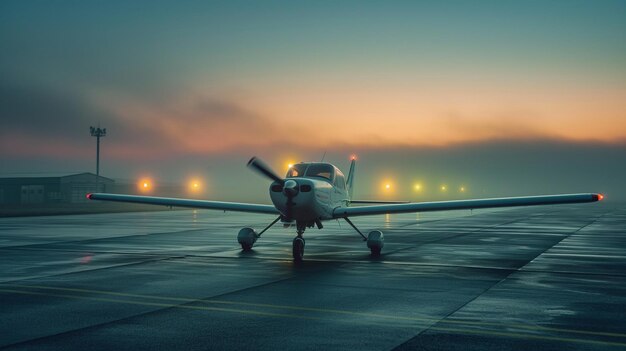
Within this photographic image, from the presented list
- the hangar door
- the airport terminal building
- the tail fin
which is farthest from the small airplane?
the hangar door

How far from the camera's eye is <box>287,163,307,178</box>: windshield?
1785cm

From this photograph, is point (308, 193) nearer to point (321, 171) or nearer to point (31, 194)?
point (321, 171)

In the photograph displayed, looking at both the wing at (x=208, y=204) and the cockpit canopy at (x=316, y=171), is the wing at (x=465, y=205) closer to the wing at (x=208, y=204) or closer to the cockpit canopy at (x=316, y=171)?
the cockpit canopy at (x=316, y=171)

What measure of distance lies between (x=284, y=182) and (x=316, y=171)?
3.23m

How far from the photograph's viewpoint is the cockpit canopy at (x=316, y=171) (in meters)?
17.9

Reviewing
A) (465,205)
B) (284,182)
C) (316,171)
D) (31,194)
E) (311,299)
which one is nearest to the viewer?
(311,299)

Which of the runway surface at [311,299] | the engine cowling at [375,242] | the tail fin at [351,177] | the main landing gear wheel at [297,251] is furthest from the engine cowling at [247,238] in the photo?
the tail fin at [351,177]

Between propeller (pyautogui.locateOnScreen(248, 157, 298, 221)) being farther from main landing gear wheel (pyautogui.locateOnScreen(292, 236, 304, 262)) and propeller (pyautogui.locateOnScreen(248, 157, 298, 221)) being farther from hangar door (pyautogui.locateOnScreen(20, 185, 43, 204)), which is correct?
hangar door (pyautogui.locateOnScreen(20, 185, 43, 204))

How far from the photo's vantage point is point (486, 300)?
9.60 meters

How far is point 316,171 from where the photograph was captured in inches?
715

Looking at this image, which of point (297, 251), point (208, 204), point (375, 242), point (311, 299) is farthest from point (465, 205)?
point (311, 299)

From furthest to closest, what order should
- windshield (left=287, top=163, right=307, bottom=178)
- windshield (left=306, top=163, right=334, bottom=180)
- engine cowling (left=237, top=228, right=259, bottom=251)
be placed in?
windshield (left=306, top=163, right=334, bottom=180), windshield (left=287, top=163, right=307, bottom=178), engine cowling (left=237, top=228, right=259, bottom=251)

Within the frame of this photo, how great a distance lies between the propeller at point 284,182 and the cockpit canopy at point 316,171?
2.49 meters

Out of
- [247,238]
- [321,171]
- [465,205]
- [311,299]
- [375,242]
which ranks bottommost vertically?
[311,299]
